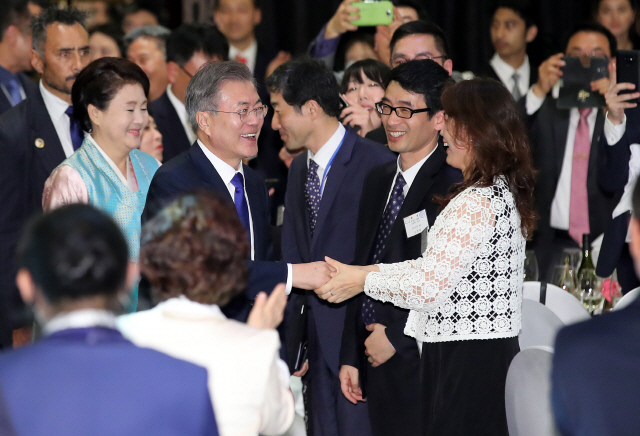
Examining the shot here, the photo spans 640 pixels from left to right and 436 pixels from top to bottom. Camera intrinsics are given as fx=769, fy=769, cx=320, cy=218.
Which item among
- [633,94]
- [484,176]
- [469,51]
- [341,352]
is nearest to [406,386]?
[341,352]

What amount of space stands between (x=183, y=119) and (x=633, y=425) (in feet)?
13.5

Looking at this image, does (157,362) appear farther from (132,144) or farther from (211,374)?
(132,144)

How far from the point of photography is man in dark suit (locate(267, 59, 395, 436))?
3.31 metres

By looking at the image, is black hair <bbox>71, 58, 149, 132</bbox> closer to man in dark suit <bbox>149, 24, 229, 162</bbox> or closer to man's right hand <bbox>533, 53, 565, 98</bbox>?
man in dark suit <bbox>149, 24, 229, 162</bbox>

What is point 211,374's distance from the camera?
1616 millimetres

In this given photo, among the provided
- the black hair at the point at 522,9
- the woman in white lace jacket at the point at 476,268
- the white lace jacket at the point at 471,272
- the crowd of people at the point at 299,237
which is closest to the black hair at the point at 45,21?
the crowd of people at the point at 299,237

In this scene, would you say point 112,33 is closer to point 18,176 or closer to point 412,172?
point 18,176

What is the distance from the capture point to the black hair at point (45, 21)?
14.3 ft

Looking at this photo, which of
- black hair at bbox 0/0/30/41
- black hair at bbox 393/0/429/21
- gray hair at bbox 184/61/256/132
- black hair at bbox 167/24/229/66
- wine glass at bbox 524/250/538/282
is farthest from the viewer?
black hair at bbox 393/0/429/21

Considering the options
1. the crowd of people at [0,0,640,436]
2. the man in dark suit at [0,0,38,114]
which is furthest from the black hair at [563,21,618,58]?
the man in dark suit at [0,0,38,114]

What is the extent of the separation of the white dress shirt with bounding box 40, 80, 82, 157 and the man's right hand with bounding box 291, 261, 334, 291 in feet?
5.60

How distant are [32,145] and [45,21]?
3.02ft

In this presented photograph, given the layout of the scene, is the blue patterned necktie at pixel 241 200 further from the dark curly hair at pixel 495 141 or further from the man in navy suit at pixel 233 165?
the dark curly hair at pixel 495 141

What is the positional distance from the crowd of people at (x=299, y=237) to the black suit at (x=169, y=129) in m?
0.01
